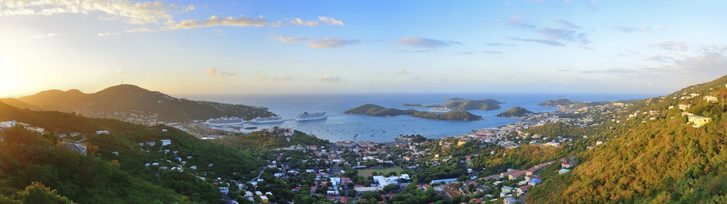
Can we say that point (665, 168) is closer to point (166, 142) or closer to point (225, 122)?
point (166, 142)

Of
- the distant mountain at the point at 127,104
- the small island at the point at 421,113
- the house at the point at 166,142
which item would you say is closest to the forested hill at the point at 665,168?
the house at the point at 166,142

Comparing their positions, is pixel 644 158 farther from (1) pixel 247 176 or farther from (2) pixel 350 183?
(1) pixel 247 176

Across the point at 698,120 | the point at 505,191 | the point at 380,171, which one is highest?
the point at 698,120

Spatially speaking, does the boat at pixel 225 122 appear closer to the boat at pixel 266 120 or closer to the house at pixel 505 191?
the boat at pixel 266 120

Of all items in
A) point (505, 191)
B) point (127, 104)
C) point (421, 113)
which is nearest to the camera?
point (505, 191)

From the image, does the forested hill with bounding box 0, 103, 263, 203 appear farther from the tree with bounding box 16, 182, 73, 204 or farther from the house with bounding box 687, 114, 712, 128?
the house with bounding box 687, 114, 712, 128

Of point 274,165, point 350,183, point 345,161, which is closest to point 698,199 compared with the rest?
point 350,183

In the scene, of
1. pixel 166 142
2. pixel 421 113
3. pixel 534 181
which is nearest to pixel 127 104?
pixel 166 142
